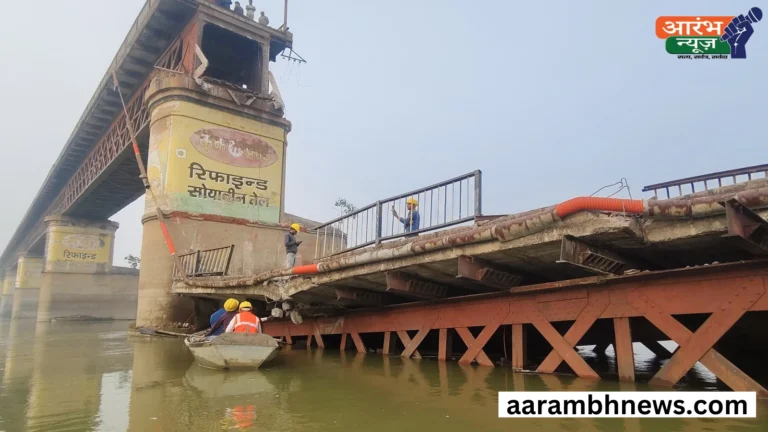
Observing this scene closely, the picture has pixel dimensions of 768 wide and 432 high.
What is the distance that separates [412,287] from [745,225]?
5366 millimetres

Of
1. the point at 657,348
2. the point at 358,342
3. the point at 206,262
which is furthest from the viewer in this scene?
the point at 206,262

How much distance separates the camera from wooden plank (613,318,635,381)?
22.1ft

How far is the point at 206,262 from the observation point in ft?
53.2

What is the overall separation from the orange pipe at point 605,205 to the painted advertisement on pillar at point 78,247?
1597 inches

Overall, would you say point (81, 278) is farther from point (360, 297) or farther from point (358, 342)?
point (360, 297)

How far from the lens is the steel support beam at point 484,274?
739 cm

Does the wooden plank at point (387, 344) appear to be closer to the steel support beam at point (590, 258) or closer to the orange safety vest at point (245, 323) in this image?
the orange safety vest at point (245, 323)

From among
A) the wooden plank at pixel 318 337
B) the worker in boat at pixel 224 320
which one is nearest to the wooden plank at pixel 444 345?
the wooden plank at pixel 318 337

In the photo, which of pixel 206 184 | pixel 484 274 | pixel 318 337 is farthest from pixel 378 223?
pixel 206 184

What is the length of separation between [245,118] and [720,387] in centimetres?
1801

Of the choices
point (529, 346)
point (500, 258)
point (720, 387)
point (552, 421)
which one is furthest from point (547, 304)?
point (529, 346)

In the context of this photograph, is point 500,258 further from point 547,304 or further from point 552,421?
point 552,421

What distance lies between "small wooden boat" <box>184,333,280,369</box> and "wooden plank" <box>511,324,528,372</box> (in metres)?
4.28

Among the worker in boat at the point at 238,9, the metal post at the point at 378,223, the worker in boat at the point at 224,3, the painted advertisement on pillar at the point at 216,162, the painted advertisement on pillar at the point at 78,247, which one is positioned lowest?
the metal post at the point at 378,223
